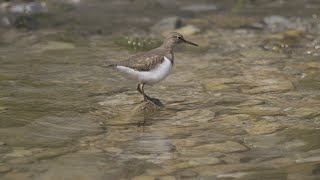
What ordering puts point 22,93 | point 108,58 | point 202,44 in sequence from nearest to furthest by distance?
point 22,93 < point 108,58 < point 202,44

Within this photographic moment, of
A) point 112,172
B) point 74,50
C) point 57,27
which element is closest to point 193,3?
point 57,27

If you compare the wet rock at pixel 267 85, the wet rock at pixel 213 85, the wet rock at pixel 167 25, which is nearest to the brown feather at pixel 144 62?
the wet rock at pixel 213 85

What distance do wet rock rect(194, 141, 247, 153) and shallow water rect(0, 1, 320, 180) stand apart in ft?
0.04

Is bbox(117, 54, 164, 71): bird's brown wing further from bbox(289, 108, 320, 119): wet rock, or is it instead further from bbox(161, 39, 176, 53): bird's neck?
bbox(289, 108, 320, 119): wet rock

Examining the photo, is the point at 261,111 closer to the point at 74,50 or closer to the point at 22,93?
the point at 22,93

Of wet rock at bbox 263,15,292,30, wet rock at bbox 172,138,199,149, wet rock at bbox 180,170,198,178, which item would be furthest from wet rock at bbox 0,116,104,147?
wet rock at bbox 263,15,292,30

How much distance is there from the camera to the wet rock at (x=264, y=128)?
841cm

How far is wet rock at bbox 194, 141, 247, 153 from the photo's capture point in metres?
Result: 7.65

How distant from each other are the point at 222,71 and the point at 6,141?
5387 mm

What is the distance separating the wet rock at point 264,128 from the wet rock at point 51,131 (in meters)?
1.97

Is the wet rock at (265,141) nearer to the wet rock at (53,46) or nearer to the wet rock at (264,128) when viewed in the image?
the wet rock at (264,128)

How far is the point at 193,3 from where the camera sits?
71.2ft

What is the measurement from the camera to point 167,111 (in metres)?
9.55

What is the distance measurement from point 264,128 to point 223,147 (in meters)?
Result: 1.04
